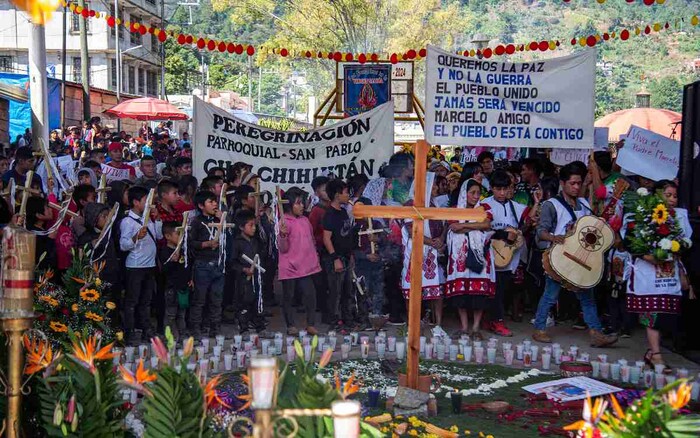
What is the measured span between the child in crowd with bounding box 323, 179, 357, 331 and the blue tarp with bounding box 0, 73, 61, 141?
50.2 ft

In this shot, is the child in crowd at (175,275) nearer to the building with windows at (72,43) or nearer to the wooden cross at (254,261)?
the wooden cross at (254,261)

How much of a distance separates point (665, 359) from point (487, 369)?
6.67ft

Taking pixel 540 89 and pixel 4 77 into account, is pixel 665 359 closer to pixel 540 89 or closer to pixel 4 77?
pixel 540 89

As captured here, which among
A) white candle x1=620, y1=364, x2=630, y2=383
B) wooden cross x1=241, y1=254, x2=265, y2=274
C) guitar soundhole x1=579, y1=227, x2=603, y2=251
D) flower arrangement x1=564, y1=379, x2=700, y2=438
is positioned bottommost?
white candle x1=620, y1=364, x2=630, y2=383

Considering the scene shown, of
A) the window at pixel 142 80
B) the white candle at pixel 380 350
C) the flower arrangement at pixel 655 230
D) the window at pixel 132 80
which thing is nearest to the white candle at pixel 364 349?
the white candle at pixel 380 350

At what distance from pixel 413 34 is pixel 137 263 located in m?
36.8

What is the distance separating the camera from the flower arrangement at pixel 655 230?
8.36 metres

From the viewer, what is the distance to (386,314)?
36.2 ft

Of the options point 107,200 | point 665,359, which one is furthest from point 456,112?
point 107,200

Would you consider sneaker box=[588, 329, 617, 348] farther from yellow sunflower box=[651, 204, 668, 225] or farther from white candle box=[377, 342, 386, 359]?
white candle box=[377, 342, 386, 359]

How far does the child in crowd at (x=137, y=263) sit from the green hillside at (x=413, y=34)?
24.9 ft

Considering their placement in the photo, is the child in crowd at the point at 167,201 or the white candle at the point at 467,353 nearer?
the white candle at the point at 467,353

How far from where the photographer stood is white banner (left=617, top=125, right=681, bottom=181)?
464 inches

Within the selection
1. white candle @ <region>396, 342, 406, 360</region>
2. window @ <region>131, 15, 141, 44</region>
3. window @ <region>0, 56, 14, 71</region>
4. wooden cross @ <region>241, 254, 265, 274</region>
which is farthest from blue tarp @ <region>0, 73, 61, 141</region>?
window @ <region>131, 15, 141, 44</region>
